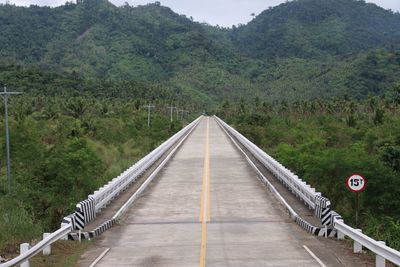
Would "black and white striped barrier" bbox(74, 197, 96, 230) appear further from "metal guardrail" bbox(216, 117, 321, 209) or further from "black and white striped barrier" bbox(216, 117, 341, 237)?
"metal guardrail" bbox(216, 117, 321, 209)

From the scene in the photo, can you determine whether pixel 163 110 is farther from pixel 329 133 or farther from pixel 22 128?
pixel 22 128

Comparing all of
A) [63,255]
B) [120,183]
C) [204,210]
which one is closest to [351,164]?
[204,210]

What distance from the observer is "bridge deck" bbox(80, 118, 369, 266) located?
12.5 meters

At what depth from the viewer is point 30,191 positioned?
86.8 ft

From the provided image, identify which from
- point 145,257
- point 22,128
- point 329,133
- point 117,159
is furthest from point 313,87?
point 145,257

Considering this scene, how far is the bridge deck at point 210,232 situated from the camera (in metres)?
12.5

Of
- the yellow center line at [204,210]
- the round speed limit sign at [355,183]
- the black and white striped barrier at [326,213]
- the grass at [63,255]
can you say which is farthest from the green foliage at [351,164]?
the grass at [63,255]

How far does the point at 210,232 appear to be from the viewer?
613 inches

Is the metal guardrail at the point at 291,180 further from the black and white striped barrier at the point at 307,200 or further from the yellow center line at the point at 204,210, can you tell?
the yellow center line at the point at 204,210

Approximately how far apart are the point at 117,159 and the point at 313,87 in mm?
128888

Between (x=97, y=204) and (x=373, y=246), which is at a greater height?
(x=373, y=246)

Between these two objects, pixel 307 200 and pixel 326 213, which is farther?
pixel 307 200

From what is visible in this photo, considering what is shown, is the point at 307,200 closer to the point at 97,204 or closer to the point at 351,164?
the point at 97,204

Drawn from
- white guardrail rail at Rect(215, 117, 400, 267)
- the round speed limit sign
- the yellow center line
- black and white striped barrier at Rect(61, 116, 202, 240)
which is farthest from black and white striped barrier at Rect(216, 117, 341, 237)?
A: black and white striped barrier at Rect(61, 116, 202, 240)
